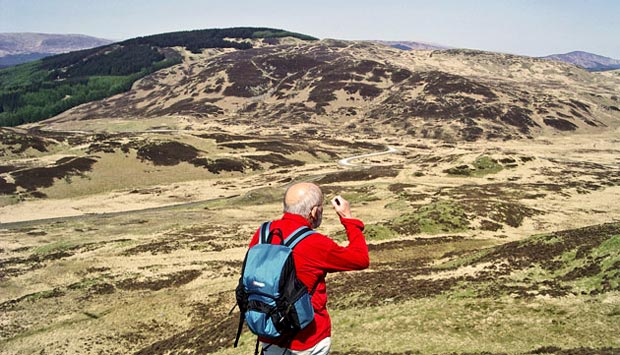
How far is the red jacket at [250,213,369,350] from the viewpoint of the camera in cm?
701

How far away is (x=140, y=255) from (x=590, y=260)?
1646 inches

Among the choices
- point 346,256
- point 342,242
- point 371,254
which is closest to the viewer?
point 346,256

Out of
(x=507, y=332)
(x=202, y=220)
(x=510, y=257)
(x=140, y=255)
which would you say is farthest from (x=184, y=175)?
(x=507, y=332)

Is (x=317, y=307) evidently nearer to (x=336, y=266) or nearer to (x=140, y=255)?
(x=336, y=266)

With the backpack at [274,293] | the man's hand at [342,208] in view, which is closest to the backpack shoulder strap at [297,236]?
the backpack at [274,293]

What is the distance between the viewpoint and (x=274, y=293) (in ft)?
21.7

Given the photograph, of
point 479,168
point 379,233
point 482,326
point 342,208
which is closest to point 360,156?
point 479,168

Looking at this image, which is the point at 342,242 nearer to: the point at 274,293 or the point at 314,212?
the point at 314,212

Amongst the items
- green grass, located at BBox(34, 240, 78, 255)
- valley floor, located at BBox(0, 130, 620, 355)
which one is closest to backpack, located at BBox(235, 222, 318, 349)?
valley floor, located at BBox(0, 130, 620, 355)

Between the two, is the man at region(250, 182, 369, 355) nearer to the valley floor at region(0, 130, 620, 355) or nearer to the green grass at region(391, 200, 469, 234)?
the valley floor at region(0, 130, 620, 355)

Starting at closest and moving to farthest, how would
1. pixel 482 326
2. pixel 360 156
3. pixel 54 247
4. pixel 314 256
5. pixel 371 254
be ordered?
pixel 314 256
pixel 482 326
pixel 371 254
pixel 54 247
pixel 360 156

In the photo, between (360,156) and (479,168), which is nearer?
(479,168)

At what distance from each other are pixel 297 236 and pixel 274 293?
3.21 feet

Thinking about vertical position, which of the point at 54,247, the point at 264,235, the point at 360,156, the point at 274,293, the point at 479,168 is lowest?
the point at 360,156
